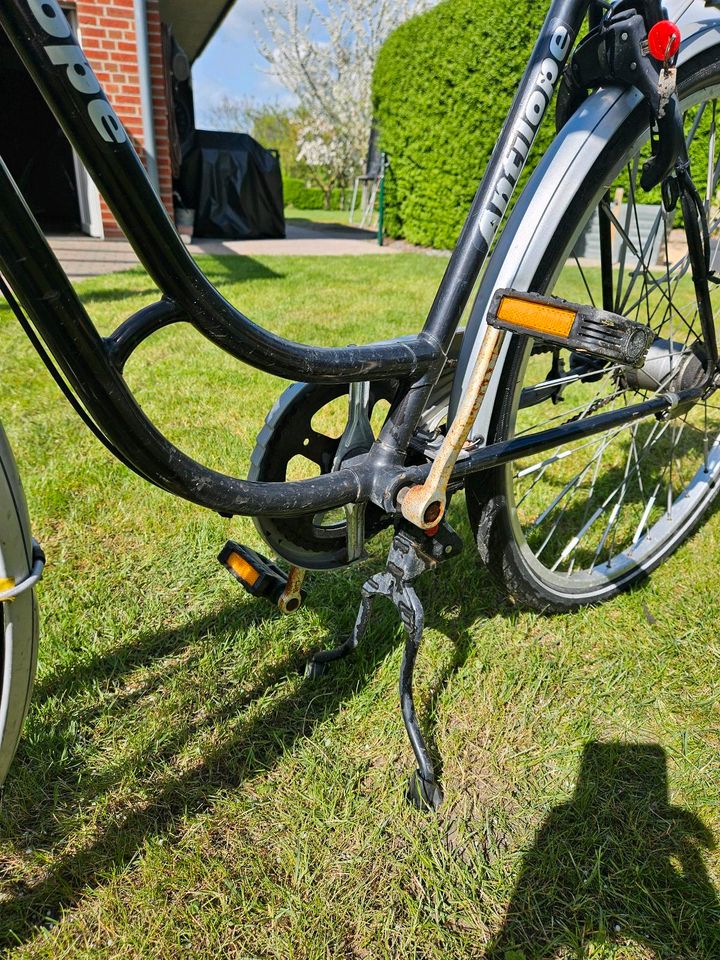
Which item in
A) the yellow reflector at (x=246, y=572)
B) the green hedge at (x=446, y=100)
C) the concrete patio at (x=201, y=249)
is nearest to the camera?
the yellow reflector at (x=246, y=572)

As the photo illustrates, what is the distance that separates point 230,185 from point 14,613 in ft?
33.1

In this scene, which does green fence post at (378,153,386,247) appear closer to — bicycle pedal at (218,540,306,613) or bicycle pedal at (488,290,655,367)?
bicycle pedal at (218,540,306,613)

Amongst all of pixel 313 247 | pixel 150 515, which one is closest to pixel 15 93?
pixel 313 247

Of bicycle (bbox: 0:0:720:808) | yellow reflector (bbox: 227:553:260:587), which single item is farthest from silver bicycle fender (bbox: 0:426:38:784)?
yellow reflector (bbox: 227:553:260:587)

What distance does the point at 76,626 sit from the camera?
162 cm

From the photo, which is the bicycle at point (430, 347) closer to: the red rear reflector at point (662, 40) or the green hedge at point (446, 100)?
the red rear reflector at point (662, 40)

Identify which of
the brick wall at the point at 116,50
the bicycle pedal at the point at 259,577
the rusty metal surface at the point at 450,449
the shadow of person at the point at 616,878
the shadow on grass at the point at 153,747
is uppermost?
the brick wall at the point at 116,50

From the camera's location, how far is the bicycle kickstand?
1.24m

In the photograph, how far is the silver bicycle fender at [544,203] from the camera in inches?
47.1

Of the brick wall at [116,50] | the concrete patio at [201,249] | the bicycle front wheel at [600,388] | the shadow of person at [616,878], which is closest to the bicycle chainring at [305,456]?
the bicycle front wheel at [600,388]

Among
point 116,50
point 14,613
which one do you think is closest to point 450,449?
point 14,613

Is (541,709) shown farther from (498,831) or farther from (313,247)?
(313,247)

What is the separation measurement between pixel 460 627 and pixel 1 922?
1097 mm

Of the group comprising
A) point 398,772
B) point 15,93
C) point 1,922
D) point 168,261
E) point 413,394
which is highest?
point 15,93
